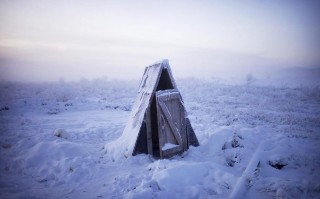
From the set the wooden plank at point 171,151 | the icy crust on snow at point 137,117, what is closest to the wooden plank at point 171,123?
the wooden plank at point 171,151

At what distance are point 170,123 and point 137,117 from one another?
115cm

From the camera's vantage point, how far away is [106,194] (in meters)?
4.61

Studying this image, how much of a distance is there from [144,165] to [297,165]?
14.6 ft

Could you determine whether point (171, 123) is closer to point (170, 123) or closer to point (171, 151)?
point (170, 123)

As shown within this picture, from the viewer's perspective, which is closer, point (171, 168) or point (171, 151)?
point (171, 168)

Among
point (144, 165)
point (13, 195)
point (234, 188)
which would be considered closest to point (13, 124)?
point (13, 195)

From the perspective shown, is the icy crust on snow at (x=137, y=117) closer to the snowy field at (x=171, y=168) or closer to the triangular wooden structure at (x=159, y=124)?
the triangular wooden structure at (x=159, y=124)

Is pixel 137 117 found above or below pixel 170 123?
above

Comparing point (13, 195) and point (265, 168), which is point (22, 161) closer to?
point (13, 195)

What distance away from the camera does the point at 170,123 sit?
657 cm

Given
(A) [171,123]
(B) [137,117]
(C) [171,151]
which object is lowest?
(C) [171,151]

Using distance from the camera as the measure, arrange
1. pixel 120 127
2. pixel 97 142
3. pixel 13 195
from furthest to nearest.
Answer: pixel 120 127, pixel 97 142, pixel 13 195

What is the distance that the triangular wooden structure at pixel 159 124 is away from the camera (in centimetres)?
641

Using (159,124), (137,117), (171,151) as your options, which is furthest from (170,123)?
A: (137,117)
